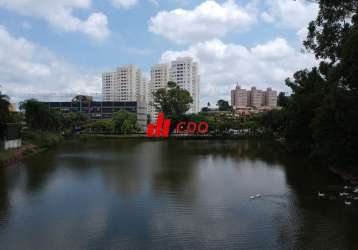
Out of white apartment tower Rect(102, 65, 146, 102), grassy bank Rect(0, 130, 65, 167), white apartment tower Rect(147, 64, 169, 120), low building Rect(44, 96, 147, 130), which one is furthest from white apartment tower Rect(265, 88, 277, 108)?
grassy bank Rect(0, 130, 65, 167)

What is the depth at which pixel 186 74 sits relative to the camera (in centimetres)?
10450

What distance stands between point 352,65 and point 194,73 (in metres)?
93.4

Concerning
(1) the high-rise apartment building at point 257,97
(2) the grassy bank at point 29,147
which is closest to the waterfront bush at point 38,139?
(2) the grassy bank at point 29,147

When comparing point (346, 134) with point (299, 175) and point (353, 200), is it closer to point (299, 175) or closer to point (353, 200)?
point (299, 175)

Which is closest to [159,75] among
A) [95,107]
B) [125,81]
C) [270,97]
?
[125,81]

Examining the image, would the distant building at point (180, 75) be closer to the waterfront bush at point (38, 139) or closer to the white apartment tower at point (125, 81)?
the white apartment tower at point (125, 81)

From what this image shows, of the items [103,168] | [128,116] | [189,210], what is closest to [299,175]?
[189,210]

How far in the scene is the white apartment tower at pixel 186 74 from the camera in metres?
104

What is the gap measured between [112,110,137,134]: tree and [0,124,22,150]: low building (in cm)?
3340

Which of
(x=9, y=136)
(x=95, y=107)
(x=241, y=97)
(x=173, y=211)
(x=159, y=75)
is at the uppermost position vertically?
(x=159, y=75)

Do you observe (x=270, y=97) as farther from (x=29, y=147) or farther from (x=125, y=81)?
(x=29, y=147)

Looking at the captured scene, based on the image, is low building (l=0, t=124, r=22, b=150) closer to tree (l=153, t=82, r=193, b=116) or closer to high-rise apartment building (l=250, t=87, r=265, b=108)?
tree (l=153, t=82, r=193, b=116)
